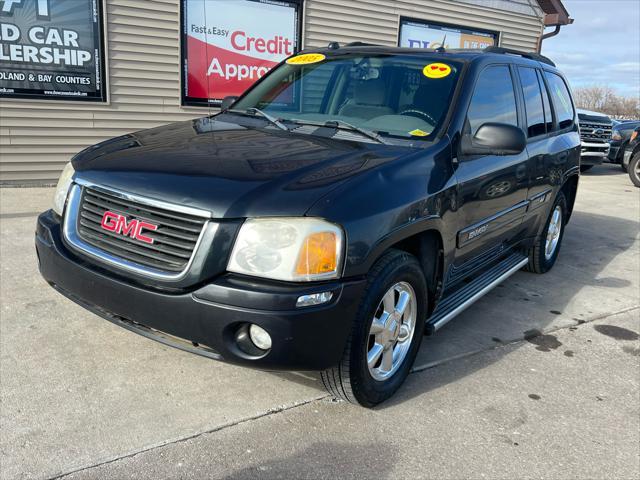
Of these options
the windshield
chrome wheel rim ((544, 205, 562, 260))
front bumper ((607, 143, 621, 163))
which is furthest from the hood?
front bumper ((607, 143, 621, 163))

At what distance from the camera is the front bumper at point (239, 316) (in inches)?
91.9

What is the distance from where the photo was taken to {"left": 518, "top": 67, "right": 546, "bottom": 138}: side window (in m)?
4.45

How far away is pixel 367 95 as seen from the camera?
3744 millimetres

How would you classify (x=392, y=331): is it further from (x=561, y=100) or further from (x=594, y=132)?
(x=594, y=132)

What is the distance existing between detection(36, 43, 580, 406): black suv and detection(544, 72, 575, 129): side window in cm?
118

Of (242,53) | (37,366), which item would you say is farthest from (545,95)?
(242,53)

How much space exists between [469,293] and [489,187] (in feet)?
2.32

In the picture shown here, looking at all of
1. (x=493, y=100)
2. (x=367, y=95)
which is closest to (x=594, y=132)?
(x=493, y=100)

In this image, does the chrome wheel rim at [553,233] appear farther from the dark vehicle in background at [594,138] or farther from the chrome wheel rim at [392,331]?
the dark vehicle in background at [594,138]

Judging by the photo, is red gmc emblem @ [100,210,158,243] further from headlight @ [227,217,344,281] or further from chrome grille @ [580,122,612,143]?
chrome grille @ [580,122,612,143]

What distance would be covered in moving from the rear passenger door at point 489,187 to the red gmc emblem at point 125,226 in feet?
5.75

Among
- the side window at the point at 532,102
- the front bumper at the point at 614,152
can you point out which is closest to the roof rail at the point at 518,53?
the side window at the point at 532,102

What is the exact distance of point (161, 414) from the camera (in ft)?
9.05

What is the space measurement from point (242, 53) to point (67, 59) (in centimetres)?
263
